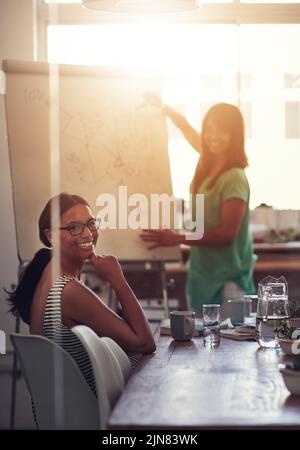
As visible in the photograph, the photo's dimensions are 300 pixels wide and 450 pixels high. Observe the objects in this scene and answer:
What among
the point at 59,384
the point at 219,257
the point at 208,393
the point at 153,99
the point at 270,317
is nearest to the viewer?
the point at 208,393

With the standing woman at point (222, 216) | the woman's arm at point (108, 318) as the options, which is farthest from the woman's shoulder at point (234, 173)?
the woman's arm at point (108, 318)

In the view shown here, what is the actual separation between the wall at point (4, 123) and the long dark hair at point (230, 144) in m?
1.01

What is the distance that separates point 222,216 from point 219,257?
20cm

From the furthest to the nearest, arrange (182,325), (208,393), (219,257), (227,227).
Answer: (219,257) → (227,227) → (182,325) → (208,393)

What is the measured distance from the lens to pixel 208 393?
215cm

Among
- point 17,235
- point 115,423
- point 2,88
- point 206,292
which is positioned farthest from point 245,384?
point 2,88

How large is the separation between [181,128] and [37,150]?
803 mm

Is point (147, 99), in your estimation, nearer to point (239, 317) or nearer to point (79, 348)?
point (239, 317)

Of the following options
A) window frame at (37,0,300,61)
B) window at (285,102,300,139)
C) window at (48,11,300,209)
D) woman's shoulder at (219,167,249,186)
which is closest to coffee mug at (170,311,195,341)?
woman's shoulder at (219,167,249,186)

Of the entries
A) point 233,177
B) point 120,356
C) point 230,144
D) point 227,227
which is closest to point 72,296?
point 120,356

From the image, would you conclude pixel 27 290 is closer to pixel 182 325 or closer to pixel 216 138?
pixel 182 325

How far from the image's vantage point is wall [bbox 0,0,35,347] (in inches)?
179

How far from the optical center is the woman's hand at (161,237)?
14.2 feet

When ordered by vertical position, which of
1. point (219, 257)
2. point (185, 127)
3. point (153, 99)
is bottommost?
point (219, 257)
